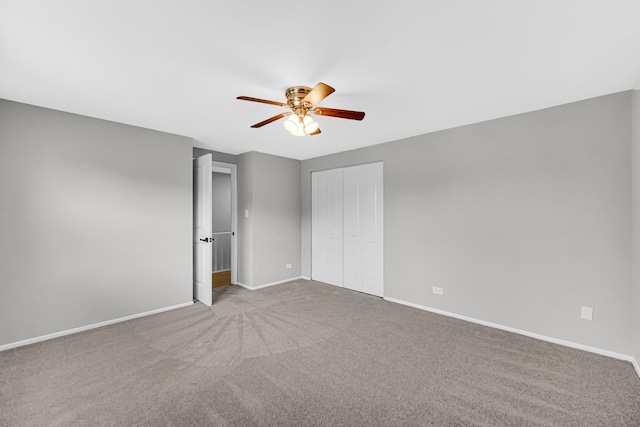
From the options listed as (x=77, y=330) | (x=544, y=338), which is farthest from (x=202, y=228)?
(x=544, y=338)

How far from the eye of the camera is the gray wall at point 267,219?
4789 mm

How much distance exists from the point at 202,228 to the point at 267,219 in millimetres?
1223

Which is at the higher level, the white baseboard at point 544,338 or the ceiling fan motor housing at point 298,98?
the ceiling fan motor housing at point 298,98

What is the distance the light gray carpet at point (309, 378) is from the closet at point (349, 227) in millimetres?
1335

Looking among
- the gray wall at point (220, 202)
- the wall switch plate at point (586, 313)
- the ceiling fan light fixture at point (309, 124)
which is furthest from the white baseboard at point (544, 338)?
the gray wall at point (220, 202)

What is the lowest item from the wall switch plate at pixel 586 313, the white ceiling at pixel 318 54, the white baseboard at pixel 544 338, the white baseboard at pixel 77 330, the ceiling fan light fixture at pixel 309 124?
the white baseboard at pixel 544 338

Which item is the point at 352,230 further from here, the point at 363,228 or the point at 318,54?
the point at 318,54

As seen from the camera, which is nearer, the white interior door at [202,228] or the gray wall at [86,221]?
the gray wall at [86,221]

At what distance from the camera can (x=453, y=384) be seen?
2.11 m

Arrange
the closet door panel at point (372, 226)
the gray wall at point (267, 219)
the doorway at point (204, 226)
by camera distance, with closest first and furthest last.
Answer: the doorway at point (204, 226)
the closet door panel at point (372, 226)
the gray wall at point (267, 219)

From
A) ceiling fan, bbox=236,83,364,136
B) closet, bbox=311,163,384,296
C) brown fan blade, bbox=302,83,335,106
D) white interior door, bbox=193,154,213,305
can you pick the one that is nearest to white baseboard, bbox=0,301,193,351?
white interior door, bbox=193,154,213,305

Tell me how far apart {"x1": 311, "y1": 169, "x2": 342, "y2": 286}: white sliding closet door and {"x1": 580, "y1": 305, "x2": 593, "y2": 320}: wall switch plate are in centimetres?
316

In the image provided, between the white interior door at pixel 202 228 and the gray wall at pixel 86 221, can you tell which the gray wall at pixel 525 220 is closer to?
the white interior door at pixel 202 228

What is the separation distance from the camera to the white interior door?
153 inches
